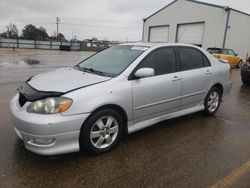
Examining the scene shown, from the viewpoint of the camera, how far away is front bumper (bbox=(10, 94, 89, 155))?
258 cm

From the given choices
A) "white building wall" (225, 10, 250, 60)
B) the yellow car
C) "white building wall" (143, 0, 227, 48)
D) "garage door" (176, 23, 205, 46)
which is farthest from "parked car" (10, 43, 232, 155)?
"garage door" (176, 23, 205, 46)

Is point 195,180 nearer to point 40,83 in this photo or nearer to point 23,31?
point 40,83

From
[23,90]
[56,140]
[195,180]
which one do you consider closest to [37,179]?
[56,140]

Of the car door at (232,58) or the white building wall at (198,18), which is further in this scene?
the white building wall at (198,18)

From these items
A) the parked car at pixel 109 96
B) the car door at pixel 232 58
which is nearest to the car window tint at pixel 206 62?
the parked car at pixel 109 96

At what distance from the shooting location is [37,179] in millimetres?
2547

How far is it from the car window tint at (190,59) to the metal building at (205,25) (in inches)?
703

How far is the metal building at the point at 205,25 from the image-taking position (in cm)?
2012

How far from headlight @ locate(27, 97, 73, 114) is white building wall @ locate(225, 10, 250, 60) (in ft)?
68.7

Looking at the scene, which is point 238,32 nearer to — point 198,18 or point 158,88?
point 198,18

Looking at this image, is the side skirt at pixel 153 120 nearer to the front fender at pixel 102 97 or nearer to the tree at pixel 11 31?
the front fender at pixel 102 97

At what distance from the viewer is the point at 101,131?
10.0 feet

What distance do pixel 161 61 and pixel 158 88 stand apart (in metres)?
0.54

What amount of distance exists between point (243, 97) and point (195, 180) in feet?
17.3
